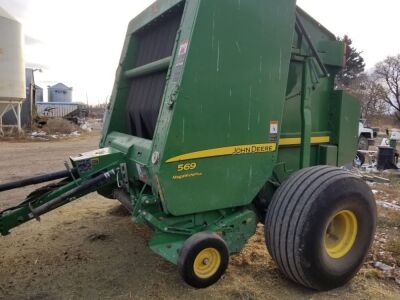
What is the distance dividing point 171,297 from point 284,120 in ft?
5.98

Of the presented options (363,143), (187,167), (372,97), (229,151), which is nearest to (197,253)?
(187,167)

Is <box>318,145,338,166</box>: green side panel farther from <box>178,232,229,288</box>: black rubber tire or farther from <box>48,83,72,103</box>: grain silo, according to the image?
<box>48,83,72,103</box>: grain silo

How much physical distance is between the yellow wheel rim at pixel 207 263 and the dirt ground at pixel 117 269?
1.16ft

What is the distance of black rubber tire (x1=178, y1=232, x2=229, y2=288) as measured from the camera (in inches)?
110

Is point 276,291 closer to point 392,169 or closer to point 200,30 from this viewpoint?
point 200,30

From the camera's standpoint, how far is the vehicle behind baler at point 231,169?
9.68 feet

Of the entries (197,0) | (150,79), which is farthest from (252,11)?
(150,79)

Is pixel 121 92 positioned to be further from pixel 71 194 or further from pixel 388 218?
pixel 388 218

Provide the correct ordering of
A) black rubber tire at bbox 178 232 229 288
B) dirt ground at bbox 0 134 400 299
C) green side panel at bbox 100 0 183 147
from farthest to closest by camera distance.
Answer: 1. green side panel at bbox 100 0 183 147
2. dirt ground at bbox 0 134 400 299
3. black rubber tire at bbox 178 232 229 288

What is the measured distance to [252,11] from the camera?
3.16 m

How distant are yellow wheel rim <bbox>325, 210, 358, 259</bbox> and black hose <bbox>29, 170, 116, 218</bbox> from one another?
6.28ft

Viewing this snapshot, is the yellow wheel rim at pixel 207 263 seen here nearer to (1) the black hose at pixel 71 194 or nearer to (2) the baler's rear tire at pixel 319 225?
(2) the baler's rear tire at pixel 319 225

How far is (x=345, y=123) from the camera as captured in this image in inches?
166

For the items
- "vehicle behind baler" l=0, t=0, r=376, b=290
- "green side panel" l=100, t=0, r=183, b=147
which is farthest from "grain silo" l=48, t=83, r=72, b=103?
"vehicle behind baler" l=0, t=0, r=376, b=290
